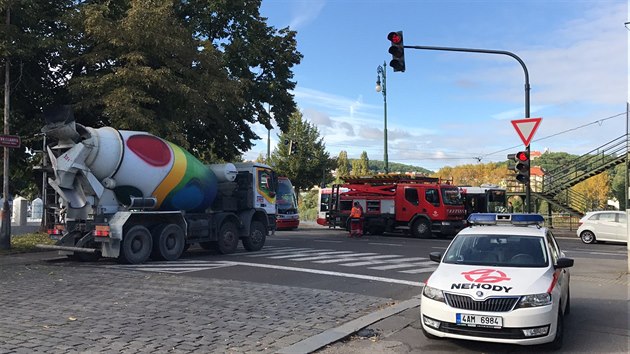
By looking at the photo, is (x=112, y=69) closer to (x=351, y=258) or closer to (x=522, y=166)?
(x=351, y=258)

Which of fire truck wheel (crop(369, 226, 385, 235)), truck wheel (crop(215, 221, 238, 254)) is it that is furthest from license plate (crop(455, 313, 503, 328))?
fire truck wheel (crop(369, 226, 385, 235))

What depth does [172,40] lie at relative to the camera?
16.9 metres

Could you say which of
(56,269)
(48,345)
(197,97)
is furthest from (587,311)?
(197,97)

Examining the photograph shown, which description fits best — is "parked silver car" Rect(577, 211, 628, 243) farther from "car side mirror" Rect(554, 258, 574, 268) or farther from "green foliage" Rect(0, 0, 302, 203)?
"car side mirror" Rect(554, 258, 574, 268)

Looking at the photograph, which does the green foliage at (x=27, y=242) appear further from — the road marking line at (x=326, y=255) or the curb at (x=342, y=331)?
the curb at (x=342, y=331)

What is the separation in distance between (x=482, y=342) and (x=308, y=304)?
10.3 feet

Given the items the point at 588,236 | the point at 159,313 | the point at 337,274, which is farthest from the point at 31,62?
the point at 588,236

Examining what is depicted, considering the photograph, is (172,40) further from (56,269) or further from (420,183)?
(420,183)

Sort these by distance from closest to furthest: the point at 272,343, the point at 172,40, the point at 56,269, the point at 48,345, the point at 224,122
A: 1. the point at 48,345
2. the point at 272,343
3. the point at 56,269
4. the point at 172,40
5. the point at 224,122

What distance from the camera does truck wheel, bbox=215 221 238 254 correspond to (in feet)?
55.5

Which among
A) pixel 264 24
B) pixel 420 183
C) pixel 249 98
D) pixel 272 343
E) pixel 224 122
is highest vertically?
pixel 264 24

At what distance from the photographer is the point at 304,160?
44.5 meters

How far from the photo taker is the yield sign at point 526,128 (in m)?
13.1

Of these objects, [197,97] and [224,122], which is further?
[224,122]
